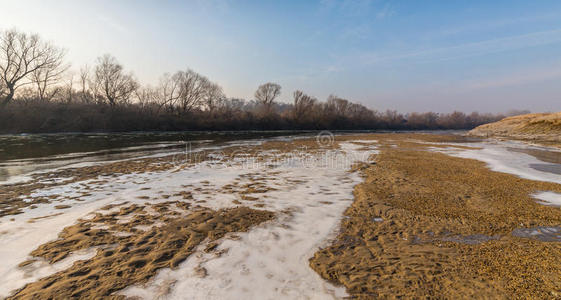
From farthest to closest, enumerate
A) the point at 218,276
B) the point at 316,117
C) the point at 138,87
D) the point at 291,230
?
the point at 316,117
the point at 138,87
the point at 291,230
the point at 218,276

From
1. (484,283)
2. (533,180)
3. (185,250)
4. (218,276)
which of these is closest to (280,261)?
(218,276)

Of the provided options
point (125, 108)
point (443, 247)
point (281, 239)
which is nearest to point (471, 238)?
point (443, 247)

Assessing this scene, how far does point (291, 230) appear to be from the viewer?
15.9 feet

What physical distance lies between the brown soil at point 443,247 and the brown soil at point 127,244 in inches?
89.2

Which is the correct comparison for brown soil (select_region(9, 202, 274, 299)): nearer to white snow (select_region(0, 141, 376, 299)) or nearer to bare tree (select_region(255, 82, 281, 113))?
white snow (select_region(0, 141, 376, 299))

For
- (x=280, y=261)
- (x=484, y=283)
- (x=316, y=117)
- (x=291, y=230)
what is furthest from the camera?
(x=316, y=117)

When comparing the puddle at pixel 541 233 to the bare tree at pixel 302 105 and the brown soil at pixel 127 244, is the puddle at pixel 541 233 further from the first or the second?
the bare tree at pixel 302 105

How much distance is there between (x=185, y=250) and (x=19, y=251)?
283 centimetres

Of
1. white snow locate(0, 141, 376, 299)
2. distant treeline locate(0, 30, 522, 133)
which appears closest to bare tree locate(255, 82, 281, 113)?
distant treeline locate(0, 30, 522, 133)

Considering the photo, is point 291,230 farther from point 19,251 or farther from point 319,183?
point 19,251

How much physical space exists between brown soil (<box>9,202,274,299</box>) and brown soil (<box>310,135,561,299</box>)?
2266 mm

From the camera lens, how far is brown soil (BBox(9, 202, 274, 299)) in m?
3.00

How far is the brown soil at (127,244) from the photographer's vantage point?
9.86ft

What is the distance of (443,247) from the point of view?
3967 mm
